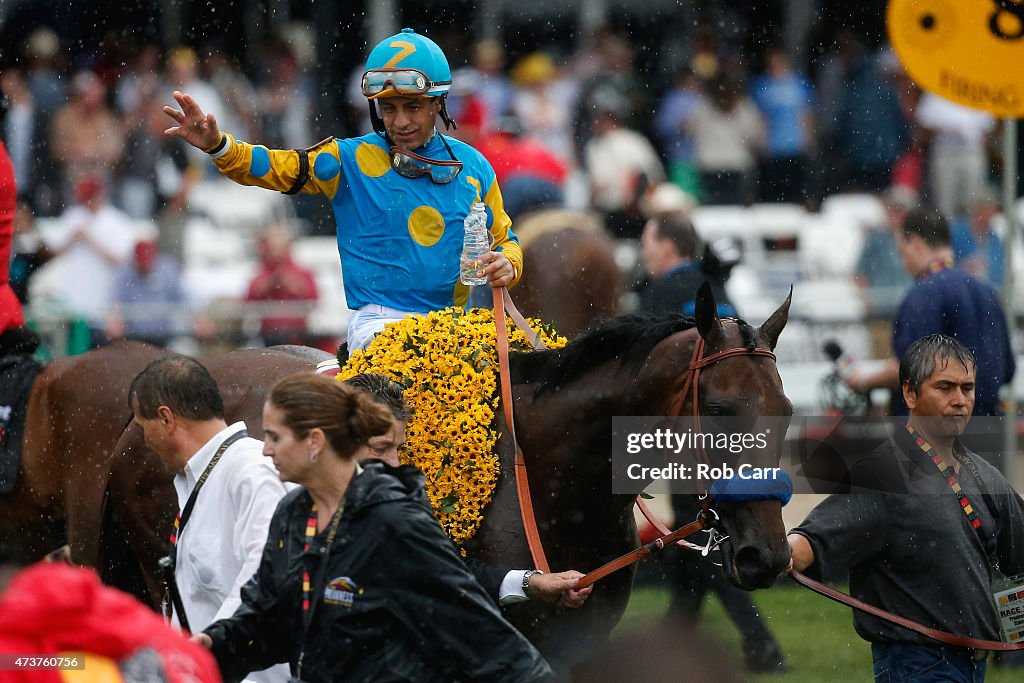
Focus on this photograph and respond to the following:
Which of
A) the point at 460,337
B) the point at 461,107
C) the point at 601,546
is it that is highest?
the point at 461,107

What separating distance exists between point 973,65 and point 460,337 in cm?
399

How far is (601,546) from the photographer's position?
570cm

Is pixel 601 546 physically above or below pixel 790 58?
below

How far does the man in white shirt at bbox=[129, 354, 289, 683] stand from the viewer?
15.7ft

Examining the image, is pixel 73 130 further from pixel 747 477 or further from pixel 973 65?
pixel 747 477

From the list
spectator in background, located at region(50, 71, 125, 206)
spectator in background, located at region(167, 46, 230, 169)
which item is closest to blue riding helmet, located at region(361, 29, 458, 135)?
spectator in background, located at region(50, 71, 125, 206)

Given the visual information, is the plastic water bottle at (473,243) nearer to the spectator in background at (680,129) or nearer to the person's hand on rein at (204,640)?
the person's hand on rein at (204,640)

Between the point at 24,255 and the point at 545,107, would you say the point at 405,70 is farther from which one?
the point at 545,107

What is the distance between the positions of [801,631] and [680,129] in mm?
9145

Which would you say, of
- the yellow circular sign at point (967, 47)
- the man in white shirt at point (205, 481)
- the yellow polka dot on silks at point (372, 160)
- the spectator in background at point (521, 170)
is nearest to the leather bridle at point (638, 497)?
the yellow polka dot on silks at point (372, 160)

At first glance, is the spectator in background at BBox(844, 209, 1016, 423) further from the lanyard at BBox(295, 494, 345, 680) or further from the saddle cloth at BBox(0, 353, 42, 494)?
the lanyard at BBox(295, 494, 345, 680)

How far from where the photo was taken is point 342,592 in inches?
153

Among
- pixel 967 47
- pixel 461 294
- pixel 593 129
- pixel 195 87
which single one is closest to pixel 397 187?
pixel 461 294

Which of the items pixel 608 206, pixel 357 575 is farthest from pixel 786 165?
pixel 357 575
